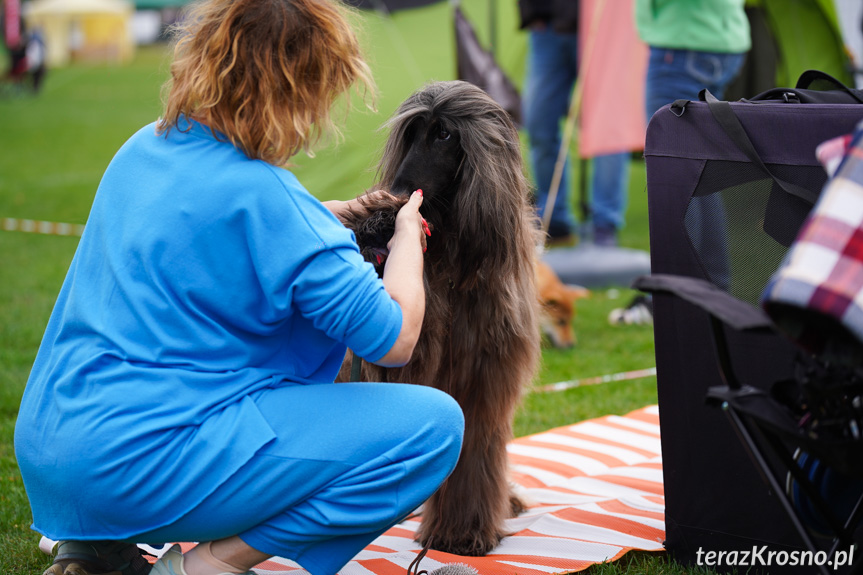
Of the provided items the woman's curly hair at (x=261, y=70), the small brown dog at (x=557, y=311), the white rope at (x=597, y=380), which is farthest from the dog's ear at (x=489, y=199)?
the small brown dog at (x=557, y=311)

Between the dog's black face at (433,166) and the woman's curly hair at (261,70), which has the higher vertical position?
the woman's curly hair at (261,70)

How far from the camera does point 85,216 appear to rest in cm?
955

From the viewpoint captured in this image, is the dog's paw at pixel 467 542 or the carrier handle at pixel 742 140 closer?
the carrier handle at pixel 742 140

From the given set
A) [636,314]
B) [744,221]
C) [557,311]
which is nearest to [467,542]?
[744,221]

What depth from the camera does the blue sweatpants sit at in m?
1.82

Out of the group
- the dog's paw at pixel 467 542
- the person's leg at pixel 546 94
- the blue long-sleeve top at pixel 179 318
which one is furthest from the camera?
the person's leg at pixel 546 94

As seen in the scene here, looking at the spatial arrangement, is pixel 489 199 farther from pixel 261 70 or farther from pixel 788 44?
pixel 788 44

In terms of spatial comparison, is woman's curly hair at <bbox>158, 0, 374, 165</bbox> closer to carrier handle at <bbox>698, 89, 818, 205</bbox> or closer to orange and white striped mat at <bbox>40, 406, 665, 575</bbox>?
carrier handle at <bbox>698, 89, 818, 205</bbox>

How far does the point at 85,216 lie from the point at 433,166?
26.3 feet

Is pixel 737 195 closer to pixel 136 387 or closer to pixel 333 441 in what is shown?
pixel 333 441

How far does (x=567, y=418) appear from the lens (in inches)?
154

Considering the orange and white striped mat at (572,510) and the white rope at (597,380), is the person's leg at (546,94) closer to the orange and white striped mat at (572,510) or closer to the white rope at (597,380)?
the white rope at (597,380)

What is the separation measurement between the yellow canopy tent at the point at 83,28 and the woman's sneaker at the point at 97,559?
2062cm

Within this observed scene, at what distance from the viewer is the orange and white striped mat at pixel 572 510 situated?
242cm
